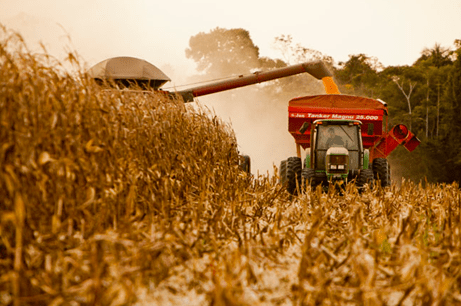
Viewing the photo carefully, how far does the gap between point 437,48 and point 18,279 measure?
5054 centimetres

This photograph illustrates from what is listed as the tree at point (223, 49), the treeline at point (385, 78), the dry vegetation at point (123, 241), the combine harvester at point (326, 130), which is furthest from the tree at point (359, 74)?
the dry vegetation at point (123, 241)

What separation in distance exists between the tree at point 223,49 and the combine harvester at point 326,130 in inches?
1297

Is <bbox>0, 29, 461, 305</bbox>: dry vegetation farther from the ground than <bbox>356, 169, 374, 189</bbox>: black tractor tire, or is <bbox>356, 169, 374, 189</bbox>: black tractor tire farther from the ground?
<bbox>0, 29, 461, 305</bbox>: dry vegetation

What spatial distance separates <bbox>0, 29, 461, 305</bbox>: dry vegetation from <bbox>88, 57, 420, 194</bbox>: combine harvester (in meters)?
1.30

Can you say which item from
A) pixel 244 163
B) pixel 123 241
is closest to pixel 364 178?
pixel 244 163

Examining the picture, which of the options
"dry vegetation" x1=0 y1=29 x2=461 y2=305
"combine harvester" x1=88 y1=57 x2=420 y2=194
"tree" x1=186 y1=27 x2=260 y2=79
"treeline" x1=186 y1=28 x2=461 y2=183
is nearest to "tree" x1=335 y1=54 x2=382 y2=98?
"treeline" x1=186 y1=28 x2=461 y2=183

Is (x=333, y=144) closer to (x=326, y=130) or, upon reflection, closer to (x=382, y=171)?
(x=326, y=130)

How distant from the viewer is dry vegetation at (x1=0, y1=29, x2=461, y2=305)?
9.43 feet

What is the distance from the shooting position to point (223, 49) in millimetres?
48312

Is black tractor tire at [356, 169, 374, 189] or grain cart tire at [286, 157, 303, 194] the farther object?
grain cart tire at [286, 157, 303, 194]

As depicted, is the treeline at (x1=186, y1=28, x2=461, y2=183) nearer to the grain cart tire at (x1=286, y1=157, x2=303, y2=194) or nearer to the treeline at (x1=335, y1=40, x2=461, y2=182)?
the treeline at (x1=335, y1=40, x2=461, y2=182)

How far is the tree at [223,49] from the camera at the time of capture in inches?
1887

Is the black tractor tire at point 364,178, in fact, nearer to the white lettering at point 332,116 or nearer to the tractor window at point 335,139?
the tractor window at point 335,139

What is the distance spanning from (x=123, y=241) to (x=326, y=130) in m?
6.50
